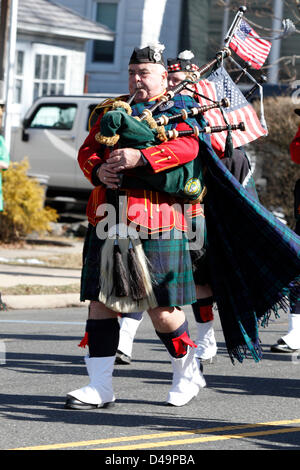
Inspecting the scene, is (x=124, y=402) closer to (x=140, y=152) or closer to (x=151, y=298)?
(x=151, y=298)


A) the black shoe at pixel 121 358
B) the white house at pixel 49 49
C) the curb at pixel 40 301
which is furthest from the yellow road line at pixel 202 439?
the white house at pixel 49 49

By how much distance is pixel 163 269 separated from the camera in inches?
213

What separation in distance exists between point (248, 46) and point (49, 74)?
14.1 metres

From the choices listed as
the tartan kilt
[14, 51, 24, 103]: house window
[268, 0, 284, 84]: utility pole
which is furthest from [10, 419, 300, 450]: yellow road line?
[268, 0, 284, 84]: utility pole

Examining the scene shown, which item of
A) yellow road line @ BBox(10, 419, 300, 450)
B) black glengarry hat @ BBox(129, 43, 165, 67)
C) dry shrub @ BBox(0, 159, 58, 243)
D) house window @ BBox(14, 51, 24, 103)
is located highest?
house window @ BBox(14, 51, 24, 103)

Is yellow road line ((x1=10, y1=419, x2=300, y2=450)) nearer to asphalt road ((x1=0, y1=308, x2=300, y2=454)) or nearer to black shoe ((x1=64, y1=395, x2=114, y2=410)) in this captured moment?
asphalt road ((x1=0, y1=308, x2=300, y2=454))

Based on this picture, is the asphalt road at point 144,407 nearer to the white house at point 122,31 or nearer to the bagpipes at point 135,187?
the bagpipes at point 135,187

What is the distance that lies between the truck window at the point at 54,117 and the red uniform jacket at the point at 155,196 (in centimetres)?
1259

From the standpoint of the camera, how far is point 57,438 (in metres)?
4.80

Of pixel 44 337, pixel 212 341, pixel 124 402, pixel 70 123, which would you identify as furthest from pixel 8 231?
pixel 124 402

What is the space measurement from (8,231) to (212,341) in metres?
8.12

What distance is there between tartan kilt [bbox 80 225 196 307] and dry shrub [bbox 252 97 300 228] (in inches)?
412

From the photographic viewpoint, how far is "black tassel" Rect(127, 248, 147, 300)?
5.27m

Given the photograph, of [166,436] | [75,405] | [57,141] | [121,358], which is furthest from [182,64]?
[57,141]
